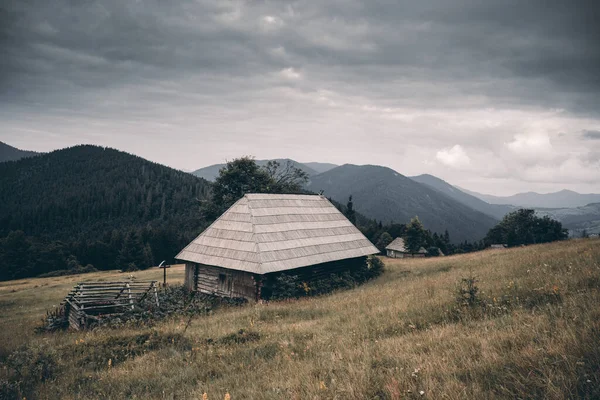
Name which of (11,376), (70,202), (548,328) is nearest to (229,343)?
(11,376)

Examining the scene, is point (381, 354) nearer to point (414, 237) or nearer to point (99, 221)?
point (414, 237)

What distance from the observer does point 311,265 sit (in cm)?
2175

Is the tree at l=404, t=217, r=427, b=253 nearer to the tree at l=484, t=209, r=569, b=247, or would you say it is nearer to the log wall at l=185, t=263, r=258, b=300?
the tree at l=484, t=209, r=569, b=247

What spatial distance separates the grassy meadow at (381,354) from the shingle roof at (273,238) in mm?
8218

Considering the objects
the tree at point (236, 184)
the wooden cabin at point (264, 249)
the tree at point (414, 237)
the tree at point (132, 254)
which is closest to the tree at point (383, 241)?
the tree at point (414, 237)

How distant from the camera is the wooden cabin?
1972 cm

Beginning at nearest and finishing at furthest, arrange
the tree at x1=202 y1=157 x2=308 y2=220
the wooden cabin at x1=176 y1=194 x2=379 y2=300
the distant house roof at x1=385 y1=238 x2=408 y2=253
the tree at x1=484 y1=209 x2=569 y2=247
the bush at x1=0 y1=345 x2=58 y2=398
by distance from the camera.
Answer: the bush at x1=0 y1=345 x2=58 y2=398, the wooden cabin at x1=176 y1=194 x2=379 y2=300, the tree at x1=202 y1=157 x2=308 y2=220, the distant house roof at x1=385 y1=238 x2=408 y2=253, the tree at x1=484 y1=209 x2=569 y2=247

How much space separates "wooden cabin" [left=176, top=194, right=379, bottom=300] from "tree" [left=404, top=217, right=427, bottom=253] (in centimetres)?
3617

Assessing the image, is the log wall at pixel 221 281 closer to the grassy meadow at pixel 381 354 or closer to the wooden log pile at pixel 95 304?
the wooden log pile at pixel 95 304

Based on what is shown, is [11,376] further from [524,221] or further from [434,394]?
[524,221]

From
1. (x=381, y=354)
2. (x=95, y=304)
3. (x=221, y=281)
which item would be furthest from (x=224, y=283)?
(x=381, y=354)

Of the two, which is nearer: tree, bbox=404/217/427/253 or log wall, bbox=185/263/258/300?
log wall, bbox=185/263/258/300

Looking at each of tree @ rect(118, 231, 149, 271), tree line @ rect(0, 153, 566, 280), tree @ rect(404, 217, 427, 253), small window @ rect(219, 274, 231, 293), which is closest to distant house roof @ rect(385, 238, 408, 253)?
tree line @ rect(0, 153, 566, 280)

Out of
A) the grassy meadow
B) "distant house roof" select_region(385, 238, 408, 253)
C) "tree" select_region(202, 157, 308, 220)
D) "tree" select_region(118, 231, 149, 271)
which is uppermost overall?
"tree" select_region(202, 157, 308, 220)
